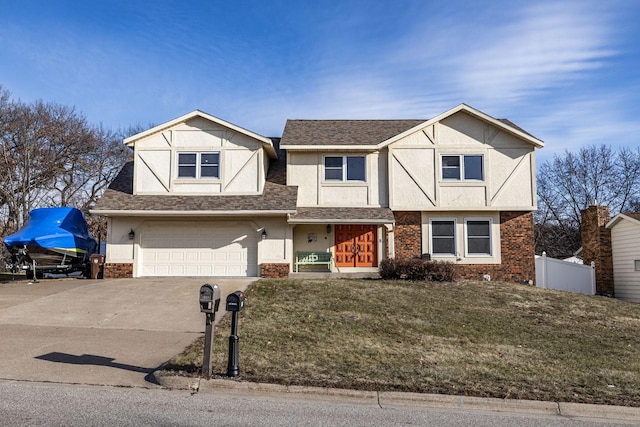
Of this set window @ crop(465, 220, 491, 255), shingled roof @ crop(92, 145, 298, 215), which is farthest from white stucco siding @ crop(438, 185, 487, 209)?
shingled roof @ crop(92, 145, 298, 215)

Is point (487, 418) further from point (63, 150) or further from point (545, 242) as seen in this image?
point (545, 242)

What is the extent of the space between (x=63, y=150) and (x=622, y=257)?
1386 inches

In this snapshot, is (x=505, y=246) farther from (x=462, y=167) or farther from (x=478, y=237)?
(x=462, y=167)

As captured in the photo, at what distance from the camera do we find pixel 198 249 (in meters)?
19.5

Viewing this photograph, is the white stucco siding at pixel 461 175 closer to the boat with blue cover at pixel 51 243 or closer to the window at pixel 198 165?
the window at pixel 198 165

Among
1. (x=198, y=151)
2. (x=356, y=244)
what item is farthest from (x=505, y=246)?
(x=198, y=151)

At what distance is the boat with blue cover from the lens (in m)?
18.2

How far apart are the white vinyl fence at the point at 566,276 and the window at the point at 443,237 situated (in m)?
4.44

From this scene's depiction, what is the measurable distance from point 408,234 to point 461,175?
3.04 meters

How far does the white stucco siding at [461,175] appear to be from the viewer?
2047cm

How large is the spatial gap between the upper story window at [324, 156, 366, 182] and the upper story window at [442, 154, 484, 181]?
315cm

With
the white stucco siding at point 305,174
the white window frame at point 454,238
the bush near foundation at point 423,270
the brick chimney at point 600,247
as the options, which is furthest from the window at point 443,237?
the brick chimney at point 600,247

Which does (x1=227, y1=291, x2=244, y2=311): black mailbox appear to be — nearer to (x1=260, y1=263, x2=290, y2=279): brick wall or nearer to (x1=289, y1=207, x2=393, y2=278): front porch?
(x1=260, y1=263, x2=290, y2=279): brick wall

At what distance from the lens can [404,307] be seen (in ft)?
43.4
